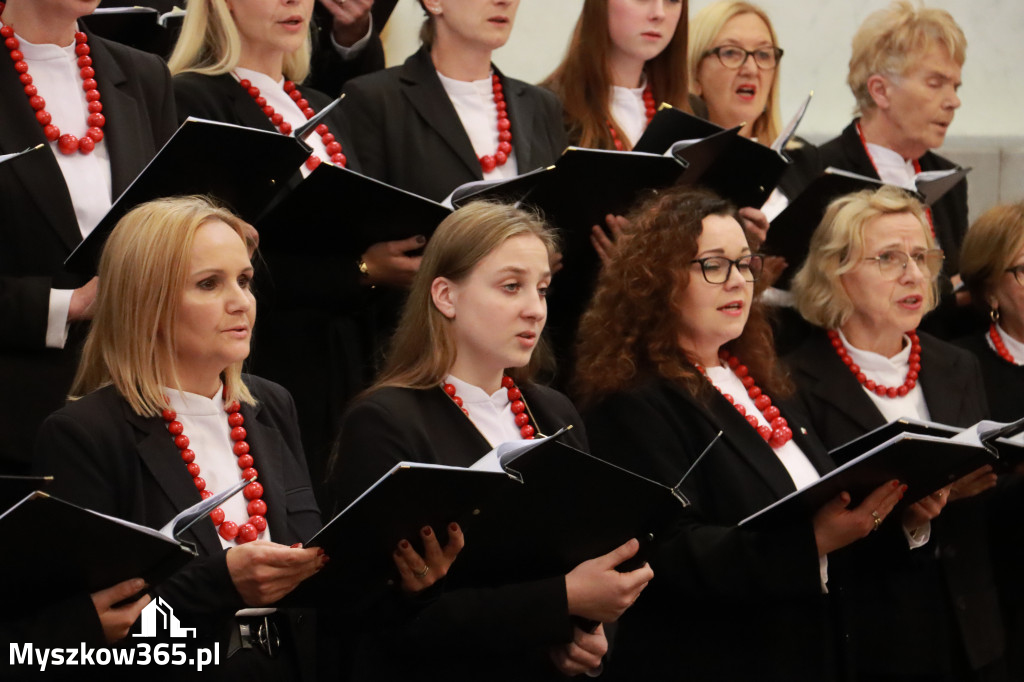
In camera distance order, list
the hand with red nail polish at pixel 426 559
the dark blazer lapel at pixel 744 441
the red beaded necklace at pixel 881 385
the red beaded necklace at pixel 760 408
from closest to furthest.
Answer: the hand with red nail polish at pixel 426 559 → the dark blazer lapel at pixel 744 441 → the red beaded necklace at pixel 760 408 → the red beaded necklace at pixel 881 385

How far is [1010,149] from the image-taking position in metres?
6.07

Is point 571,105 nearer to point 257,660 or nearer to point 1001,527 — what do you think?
point 1001,527

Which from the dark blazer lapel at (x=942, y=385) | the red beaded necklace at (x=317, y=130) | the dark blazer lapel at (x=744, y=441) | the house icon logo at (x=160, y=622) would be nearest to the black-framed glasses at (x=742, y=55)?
the dark blazer lapel at (x=942, y=385)

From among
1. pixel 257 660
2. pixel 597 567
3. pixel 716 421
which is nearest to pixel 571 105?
pixel 716 421

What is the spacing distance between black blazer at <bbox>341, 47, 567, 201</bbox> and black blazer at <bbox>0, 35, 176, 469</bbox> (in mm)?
738

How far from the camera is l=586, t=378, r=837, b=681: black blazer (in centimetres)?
315

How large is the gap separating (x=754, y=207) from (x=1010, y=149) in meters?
2.67

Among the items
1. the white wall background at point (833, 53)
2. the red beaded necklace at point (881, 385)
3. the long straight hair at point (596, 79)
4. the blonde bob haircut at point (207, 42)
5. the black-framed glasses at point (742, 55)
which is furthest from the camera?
the white wall background at point (833, 53)

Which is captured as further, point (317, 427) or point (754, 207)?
point (754, 207)

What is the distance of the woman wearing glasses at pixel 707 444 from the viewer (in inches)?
124

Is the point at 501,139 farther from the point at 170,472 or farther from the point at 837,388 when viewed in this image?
the point at 170,472

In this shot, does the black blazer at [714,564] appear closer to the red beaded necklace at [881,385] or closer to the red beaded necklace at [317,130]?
the red beaded necklace at [881,385]

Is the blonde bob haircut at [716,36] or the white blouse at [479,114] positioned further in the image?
the blonde bob haircut at [716,36]

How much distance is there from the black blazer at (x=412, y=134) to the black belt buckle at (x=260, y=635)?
1.46 meters
